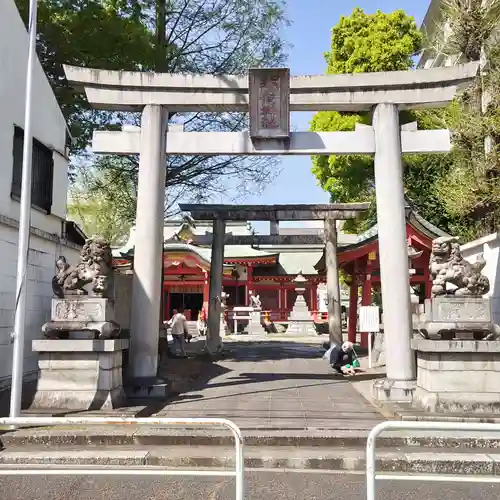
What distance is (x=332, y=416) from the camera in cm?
800

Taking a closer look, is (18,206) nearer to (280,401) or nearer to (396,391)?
(280,401)

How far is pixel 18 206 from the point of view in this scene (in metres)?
11.5

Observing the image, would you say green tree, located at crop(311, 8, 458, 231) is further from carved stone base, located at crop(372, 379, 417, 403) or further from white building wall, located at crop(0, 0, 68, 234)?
carved stone base, located at crop(372, 379, 417, 403)

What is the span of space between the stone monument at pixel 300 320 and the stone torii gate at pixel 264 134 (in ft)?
74.0

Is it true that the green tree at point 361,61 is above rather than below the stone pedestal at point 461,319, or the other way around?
above

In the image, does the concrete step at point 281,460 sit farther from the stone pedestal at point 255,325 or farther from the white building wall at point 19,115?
the stone pedestal at point 255,325

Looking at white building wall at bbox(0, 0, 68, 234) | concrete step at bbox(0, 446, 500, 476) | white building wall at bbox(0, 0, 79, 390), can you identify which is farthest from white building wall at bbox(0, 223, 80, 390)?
concrete step at bbox(0, 446, 500, 476)

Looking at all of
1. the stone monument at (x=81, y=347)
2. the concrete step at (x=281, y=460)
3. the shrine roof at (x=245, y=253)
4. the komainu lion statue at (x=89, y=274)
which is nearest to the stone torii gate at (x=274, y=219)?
the komainu lion statue at (x=89, y=274)

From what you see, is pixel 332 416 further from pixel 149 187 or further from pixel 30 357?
pixel 30 357

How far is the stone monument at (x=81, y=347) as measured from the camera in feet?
27.1

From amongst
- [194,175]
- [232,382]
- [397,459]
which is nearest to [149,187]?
[232,382]

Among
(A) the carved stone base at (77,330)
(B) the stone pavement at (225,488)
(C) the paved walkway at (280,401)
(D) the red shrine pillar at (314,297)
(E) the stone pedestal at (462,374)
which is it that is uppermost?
(D) the red shrine pillar at (314,297)

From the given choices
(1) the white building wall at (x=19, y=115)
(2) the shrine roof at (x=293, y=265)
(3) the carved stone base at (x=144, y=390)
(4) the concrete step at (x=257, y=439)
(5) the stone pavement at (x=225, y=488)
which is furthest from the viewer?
(2) the shrine roof at (x=293, y=265)

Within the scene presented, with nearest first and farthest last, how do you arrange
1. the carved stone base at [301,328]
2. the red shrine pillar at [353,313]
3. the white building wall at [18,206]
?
the white building wall at [18,206] → the red shrine pillar at [353,313] → the carved stone base at [301,328]
